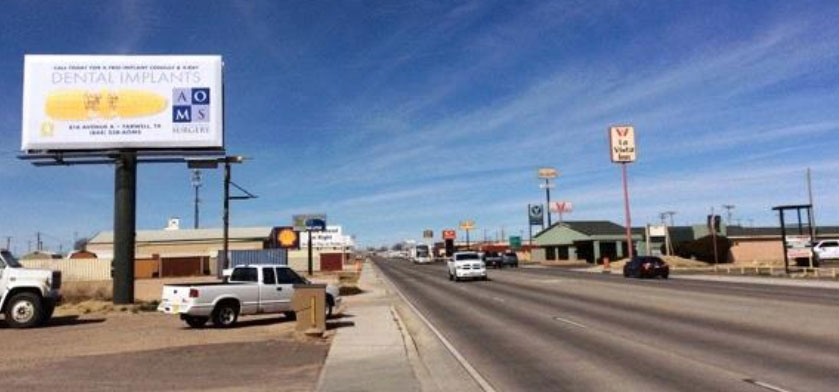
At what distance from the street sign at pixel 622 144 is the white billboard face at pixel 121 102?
51365mm

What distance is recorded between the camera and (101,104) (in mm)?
32094

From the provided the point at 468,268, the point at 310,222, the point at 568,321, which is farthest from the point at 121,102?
the point at 310,222

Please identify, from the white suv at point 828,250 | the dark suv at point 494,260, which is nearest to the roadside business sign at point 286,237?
the dark suv at point 494,260

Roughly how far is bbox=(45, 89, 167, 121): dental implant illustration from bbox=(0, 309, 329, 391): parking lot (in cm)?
1147

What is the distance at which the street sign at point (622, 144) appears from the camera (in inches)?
2987

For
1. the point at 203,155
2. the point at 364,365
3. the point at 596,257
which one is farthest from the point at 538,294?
the point at 596,257

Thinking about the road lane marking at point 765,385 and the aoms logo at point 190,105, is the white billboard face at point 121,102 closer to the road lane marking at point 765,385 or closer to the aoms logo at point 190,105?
the aoms logo at point 190,105

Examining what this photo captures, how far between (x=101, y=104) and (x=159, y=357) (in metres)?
20.3

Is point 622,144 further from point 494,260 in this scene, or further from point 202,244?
point 202,244

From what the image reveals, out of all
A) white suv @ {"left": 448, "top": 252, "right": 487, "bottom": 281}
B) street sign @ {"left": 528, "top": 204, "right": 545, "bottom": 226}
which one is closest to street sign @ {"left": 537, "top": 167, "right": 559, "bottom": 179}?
street sign @ {"left": 528, "top": 204, "right": 545, "bottom": 226}

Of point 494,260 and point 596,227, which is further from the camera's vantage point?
point 596,227

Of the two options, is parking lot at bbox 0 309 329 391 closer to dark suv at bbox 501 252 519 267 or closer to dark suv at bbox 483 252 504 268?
dark suv at bbox 483 252 504 268

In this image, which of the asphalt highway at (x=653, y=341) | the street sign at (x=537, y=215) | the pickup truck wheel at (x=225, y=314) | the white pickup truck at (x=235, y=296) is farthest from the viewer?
the street sign at (x=537, y=215)

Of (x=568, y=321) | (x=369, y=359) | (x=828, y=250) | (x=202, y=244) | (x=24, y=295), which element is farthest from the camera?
(x=202, y=244)
